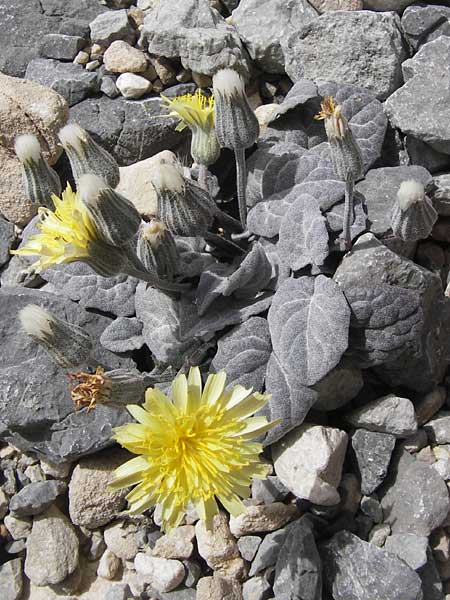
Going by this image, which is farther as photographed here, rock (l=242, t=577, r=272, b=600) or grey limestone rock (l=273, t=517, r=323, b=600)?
rock (l=242, t=577, r=272, b=600)

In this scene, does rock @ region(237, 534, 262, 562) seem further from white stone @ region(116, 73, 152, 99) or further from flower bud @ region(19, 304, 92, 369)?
white stone @ region(116, 73, 152, 99)

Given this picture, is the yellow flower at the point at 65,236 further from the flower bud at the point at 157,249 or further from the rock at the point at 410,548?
the rock at the point at 410,548

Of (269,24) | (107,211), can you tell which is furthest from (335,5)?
(107,211)

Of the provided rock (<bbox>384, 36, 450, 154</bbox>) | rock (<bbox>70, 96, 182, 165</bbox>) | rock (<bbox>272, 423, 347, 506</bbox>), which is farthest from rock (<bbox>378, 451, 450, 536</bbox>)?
rock (<bbox>70, 96, 182, 165</bbox>)

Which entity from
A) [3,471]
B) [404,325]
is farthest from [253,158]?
[3,471]

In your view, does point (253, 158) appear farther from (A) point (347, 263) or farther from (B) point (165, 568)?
(B) point (165, 568)

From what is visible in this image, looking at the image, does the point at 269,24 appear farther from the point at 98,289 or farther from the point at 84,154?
the point at 98,289

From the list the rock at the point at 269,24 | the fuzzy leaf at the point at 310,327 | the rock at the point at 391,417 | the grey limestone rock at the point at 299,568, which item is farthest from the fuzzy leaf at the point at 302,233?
the rock at the point at 269,24
